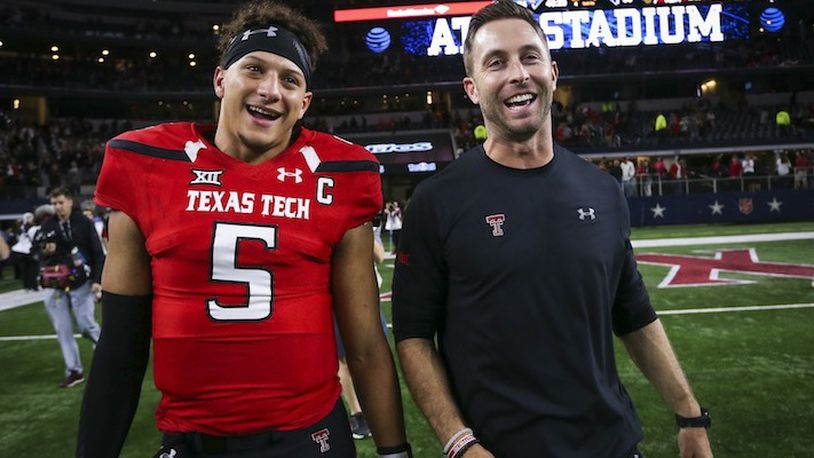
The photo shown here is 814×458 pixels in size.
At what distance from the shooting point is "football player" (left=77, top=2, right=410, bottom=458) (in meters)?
1.87

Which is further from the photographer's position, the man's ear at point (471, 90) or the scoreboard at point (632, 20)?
the scoreboard at point (632, 20)

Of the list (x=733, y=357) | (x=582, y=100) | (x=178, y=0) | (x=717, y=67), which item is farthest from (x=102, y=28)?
(x=733, y=357)

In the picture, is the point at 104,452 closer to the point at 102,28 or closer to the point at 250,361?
the point at 250,361

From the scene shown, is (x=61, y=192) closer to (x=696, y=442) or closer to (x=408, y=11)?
(x=696, y=442)

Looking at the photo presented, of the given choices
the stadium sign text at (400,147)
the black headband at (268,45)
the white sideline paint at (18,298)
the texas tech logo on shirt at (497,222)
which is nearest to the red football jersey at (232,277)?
the black headband at (268,45)

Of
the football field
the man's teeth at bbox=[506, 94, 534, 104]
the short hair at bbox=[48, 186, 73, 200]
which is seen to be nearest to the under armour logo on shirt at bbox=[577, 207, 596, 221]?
the man's teeth at bbox=[506, 94, 534, 104]

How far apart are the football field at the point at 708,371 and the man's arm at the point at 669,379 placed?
2215 mm

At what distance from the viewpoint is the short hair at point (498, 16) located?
216 cm

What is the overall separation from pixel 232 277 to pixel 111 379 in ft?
1.82

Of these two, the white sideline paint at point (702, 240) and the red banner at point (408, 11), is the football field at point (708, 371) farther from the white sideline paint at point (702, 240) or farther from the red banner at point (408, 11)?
the red banner at point (408, 11)

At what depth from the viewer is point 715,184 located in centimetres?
2292

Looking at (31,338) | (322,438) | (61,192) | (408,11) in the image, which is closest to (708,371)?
(322,438)

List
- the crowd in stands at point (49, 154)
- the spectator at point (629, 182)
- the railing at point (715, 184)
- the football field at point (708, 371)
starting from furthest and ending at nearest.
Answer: the crowd in stands at point (49, 154)
the spectator at point (629, 182)
the railing at point (715, 184)
the football field at point (708, 371)

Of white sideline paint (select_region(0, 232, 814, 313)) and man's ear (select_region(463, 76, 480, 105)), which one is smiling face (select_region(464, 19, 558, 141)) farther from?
white sideline paint (select_region(0, 232, 814, 313))
